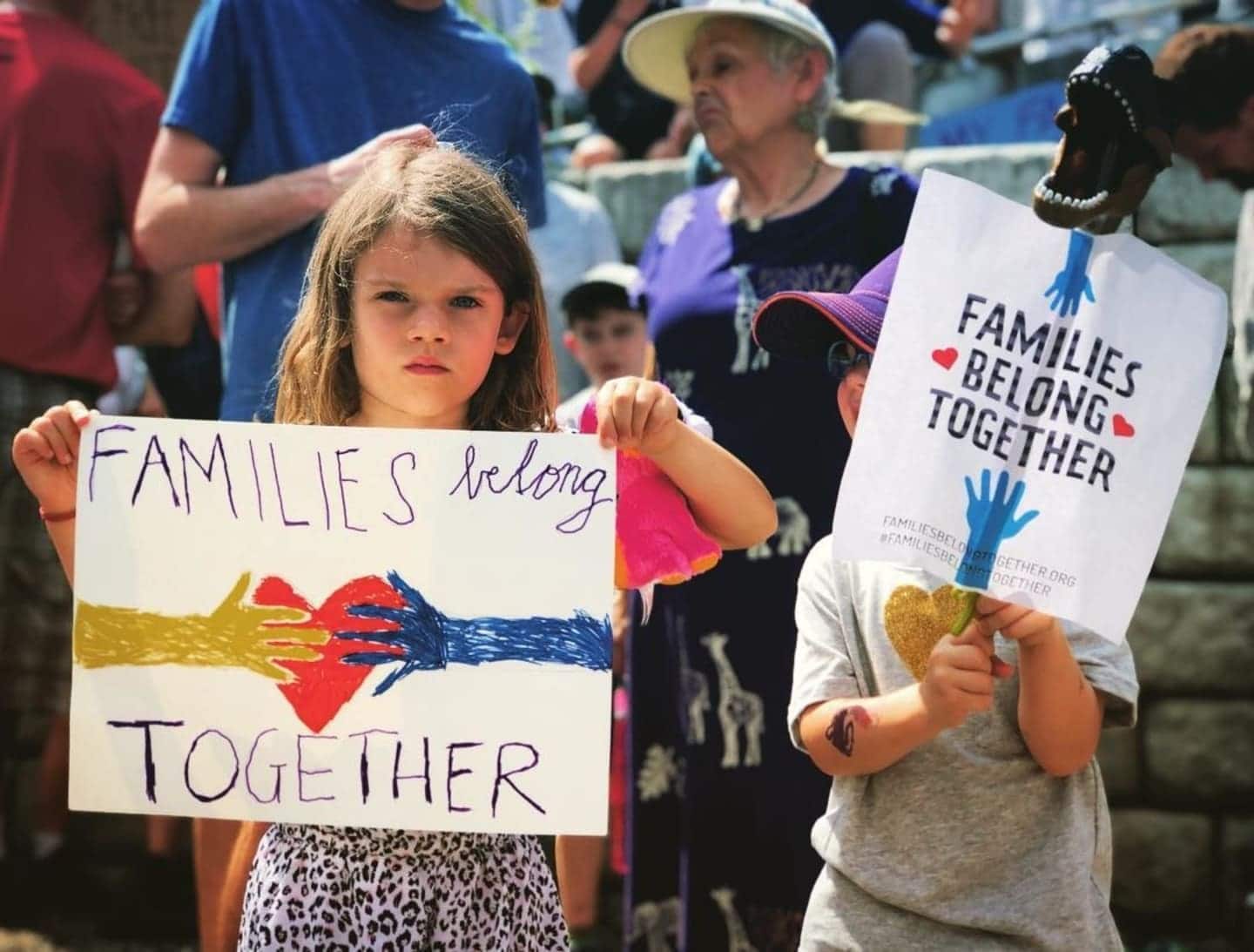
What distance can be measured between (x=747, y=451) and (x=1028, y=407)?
4.76 feet

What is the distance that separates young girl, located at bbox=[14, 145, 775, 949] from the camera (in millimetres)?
2221

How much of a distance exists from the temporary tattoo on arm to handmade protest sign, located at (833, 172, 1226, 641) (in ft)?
1.11

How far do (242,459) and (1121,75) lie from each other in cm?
112

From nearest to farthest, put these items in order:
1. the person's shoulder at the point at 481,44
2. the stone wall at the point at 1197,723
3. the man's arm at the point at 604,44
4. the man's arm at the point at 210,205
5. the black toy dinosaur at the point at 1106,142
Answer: the black toy dinosaur at the point at 1106,142 → the man's arm at the point at 210,205 → the person's shoulder at the point at 481,44 → the stone wall at the point at 1197,723 → the man's arm at the point at 604,44

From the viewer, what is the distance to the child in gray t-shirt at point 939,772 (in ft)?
7.48

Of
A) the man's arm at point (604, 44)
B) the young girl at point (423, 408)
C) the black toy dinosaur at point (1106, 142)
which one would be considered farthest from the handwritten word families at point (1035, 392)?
the man's arm at point (604, 44)

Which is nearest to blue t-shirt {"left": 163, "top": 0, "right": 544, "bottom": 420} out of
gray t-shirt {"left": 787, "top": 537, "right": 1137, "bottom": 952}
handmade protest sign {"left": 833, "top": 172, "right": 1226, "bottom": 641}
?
gray t-shirt {"left": 787, "top": 537, "right": 1137, "bottom": 952}

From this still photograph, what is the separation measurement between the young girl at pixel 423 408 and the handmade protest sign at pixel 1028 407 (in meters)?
0.31

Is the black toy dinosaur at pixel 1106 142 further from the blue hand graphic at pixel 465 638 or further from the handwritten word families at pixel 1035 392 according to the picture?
the blue hand graphic at pixel 465 638

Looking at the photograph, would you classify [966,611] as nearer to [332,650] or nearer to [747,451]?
[332,650]

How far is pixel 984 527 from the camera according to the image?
6.73 ft

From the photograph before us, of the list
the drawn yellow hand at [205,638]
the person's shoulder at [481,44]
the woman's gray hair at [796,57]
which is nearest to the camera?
the drawn yellow hand at [205,638]

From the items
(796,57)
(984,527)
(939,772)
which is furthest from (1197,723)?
(984,527)

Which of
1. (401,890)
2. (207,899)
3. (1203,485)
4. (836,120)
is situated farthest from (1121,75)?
(836,120)
